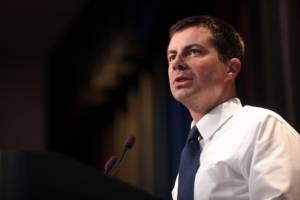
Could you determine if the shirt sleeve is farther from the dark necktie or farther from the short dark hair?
the short dark hair

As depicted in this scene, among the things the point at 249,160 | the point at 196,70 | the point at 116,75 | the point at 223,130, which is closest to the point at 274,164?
the point at 249,160

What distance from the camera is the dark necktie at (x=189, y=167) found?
1.52 metres

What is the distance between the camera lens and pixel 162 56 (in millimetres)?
3656

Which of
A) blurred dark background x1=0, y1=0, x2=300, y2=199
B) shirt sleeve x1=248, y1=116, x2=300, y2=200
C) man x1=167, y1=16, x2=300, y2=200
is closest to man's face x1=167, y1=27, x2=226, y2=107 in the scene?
man x1=167, y1=16, x2=300, y2=200

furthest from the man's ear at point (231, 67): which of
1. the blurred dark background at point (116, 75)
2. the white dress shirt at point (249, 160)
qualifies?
the blurred dark background at point (116, 75)

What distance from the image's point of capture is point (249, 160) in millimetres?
1437

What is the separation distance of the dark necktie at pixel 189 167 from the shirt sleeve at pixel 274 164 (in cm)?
18

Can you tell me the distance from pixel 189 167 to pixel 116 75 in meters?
3.20

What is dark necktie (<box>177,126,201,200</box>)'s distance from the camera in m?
1.52

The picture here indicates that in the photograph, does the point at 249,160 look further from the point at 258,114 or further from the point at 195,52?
the point at 195,52

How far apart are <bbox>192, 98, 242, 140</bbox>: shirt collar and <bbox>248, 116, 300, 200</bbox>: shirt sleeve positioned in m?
0.17

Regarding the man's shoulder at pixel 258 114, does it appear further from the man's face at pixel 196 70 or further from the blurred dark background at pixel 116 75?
the blurred dark background at pixel 116 75

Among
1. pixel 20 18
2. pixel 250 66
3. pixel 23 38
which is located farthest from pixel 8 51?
pixel 250 66

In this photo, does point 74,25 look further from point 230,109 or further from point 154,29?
point 230,109
